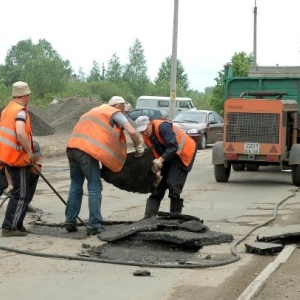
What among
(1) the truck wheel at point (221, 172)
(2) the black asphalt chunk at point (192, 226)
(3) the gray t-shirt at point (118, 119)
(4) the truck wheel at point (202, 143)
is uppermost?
(3) the gray t-shirt at point (118, 119)

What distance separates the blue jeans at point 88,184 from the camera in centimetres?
1084

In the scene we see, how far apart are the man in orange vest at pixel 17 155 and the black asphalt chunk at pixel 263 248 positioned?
2.79 m

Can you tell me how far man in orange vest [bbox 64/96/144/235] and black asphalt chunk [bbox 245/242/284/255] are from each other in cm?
191

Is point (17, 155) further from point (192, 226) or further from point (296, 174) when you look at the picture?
point (296, 174)

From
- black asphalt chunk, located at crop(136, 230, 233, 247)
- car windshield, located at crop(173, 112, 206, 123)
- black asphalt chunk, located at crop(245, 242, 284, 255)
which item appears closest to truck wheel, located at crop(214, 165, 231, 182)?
black asphalt chunk, located at crop(136, 230, 233, 247)

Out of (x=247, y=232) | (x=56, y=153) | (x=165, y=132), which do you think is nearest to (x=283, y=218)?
(x=247, y=232)

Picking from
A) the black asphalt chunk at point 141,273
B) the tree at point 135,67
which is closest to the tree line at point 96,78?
the tree at point 135,67

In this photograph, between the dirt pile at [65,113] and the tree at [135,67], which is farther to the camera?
the tree at [135,67]

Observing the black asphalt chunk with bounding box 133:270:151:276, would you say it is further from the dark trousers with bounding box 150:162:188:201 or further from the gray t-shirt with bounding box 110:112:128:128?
the dark trousers with bounding box 150:162:188:201

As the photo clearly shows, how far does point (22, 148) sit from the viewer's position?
10727 mm

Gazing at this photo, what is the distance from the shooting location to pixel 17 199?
35.5 feet

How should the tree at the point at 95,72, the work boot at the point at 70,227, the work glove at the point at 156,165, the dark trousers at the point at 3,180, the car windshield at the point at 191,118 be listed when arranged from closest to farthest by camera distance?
1. the work boot at the point at 70,227
2. the work glove at the point at 156,165
3. the dark trousers at the point at 3,180
4. the car windshield at the point at 191,118
5. the tree at the point at 95,72

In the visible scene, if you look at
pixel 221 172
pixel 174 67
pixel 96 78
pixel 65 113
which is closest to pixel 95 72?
pixel 96 78

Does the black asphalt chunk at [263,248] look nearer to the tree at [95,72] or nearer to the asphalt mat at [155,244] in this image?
the asphalt mat at [155,244]
